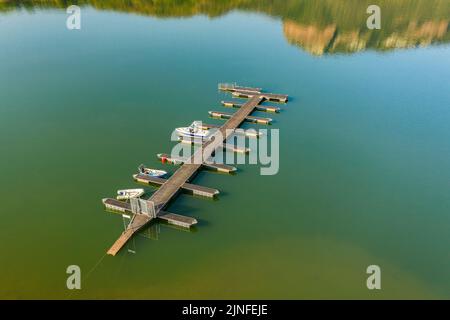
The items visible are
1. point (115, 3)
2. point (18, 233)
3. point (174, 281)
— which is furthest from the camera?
point (115, 3)

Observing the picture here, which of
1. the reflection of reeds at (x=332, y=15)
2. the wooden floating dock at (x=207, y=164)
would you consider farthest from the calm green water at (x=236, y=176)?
the reflection of reeds at (x=332, y=15)

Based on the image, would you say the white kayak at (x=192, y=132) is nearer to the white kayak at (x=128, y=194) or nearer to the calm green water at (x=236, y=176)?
the calm green water at (x=236, y=176)

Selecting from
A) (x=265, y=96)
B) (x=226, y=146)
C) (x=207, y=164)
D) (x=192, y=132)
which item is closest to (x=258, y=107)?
(x=265, y=96)

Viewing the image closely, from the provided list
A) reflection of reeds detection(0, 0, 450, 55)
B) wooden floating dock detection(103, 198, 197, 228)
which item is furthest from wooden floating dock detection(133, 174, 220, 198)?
reflection of reeds detection(0, 0, 450, 55)

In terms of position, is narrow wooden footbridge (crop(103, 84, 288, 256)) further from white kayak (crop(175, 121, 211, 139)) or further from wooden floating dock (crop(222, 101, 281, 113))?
white kayak (crop(175, 121, 211, 139))
